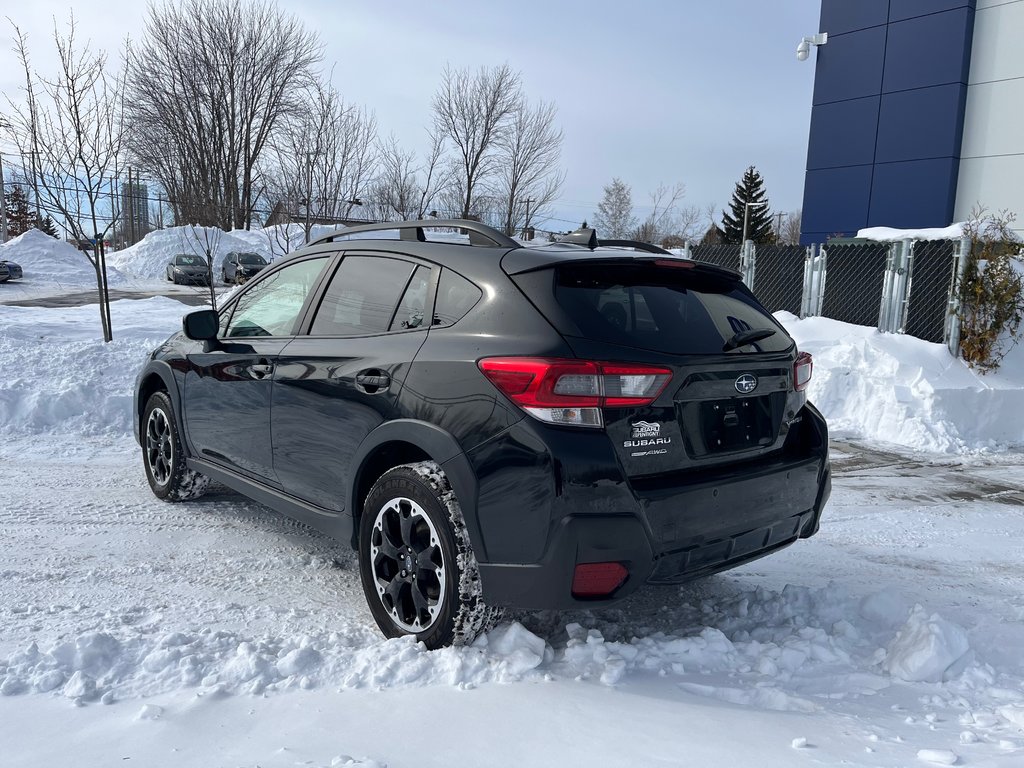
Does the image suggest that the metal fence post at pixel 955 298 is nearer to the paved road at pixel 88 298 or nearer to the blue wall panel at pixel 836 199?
the blue wall panel at pixel 836 199

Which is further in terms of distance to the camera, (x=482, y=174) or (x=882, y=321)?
(x=482, y=174)

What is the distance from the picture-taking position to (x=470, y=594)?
2877mm

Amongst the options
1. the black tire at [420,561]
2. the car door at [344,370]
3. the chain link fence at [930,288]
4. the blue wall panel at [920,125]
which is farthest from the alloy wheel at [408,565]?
the blue wall panel at [920,125]

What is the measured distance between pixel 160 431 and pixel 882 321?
9.79 m

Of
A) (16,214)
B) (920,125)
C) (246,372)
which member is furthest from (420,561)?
(16,214)

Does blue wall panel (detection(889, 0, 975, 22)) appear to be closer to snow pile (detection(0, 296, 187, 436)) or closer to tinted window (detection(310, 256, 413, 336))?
snow pile (detection(0, 296, 187, 436))

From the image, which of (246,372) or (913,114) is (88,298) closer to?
(246,372)

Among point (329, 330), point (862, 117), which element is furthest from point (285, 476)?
point (862, 117)

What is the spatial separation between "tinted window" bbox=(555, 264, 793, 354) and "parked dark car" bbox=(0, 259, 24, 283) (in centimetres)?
3282

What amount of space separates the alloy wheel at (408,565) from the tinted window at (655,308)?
3.22ft

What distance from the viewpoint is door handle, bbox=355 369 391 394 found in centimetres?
322

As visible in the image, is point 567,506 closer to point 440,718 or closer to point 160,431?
point 440,718

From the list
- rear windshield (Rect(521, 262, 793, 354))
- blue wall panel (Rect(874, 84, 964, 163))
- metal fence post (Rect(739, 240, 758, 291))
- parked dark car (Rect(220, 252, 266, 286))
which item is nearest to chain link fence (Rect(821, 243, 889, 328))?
metal fence post (Rect(739, 240, 758, 291))

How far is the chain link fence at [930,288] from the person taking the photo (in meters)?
10.4
